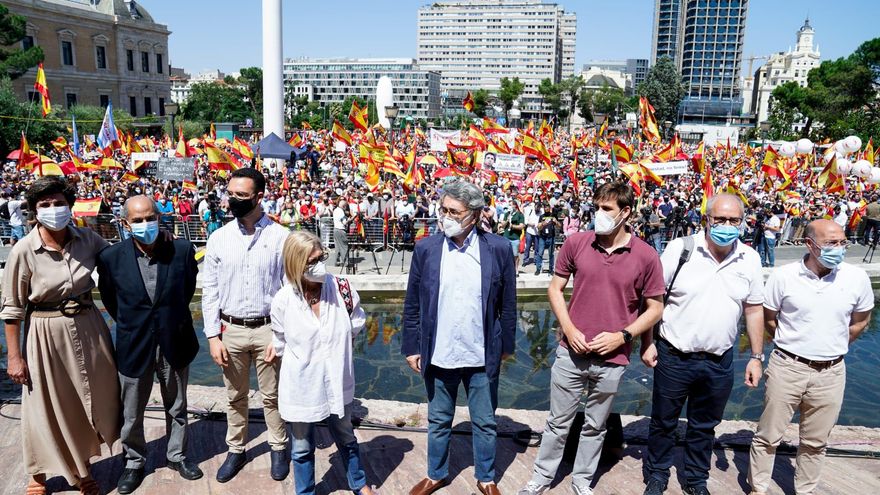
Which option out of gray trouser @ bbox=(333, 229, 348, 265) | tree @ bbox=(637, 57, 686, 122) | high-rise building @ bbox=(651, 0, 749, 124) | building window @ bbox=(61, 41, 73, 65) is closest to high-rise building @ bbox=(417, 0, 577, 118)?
high-rise building @ bbox=(651, 0, 749, 124)

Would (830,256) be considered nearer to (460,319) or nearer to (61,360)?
(460,319)

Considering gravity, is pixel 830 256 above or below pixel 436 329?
above

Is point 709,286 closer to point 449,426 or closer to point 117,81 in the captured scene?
point 449,426

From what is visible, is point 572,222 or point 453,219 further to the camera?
point 572,222

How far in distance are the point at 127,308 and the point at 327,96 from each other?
17918 centimetres

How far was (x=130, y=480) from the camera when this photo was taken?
3.57m

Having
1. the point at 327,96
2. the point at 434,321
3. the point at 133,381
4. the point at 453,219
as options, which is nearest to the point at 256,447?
the point at 133,381

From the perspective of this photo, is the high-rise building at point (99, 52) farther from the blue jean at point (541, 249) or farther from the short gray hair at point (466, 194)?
the short gray hair at point (466, 194)

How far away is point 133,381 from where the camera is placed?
3586 mm

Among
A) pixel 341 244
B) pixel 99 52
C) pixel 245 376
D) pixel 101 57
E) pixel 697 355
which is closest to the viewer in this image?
pixel 697 355

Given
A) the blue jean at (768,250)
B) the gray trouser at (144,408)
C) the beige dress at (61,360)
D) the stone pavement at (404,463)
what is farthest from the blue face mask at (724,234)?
the blue jean at (768,250)

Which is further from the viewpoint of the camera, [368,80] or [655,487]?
[368,80]

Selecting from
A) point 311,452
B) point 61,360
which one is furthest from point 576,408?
point 61,360

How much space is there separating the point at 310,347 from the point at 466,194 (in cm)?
116
